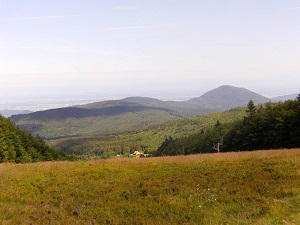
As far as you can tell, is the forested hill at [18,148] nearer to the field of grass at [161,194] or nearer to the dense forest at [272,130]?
the dense forest at [272,130]

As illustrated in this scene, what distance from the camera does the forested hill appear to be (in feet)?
182

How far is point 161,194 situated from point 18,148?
5648 cm

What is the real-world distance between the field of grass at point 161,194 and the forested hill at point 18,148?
36.7 m

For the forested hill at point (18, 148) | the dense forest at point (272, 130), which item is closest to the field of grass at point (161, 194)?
the dense forest at point (272, 130)

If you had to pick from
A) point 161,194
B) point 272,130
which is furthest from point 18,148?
point 161,194

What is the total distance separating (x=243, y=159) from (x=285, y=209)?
11179mm

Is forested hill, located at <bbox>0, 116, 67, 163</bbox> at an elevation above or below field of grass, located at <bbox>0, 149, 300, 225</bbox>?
below

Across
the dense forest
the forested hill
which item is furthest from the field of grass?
the forested hill

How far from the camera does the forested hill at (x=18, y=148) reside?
182ft

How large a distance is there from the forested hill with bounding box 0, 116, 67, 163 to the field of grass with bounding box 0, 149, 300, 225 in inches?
1444

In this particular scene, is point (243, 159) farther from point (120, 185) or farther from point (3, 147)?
point (3, 147)

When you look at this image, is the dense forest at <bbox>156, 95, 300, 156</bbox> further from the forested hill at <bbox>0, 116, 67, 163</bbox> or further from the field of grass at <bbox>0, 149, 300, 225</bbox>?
the forested hill at <bbox>0, 116, 67, 163</bbox>

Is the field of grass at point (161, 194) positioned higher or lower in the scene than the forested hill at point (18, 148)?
higher

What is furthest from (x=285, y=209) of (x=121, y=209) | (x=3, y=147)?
(x=3, y=147)
